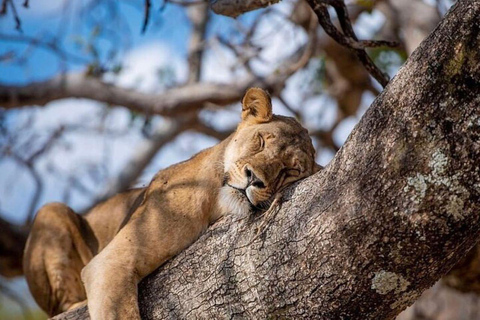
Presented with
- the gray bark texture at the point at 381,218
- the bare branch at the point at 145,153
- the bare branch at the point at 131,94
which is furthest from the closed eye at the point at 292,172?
the bare branch at the point at 145,153

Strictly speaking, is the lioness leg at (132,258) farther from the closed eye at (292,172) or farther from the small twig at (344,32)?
the small twig at (344,32)

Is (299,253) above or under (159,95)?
under

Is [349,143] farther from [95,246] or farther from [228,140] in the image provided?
[95,246]

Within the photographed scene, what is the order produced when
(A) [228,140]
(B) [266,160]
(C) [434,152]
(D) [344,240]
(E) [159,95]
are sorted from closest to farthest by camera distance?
(C) [434,152] → (D) [344,240] → (B) [266,160] → (A) [228,140] → (E) [159,95]

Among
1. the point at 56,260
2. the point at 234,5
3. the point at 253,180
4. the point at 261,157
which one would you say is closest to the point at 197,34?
the point at 56,260

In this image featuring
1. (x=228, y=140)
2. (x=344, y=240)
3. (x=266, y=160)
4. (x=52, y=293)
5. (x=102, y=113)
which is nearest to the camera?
(x=344, y=240)

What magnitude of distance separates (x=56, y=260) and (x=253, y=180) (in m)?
1.79

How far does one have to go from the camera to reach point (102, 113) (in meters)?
9.68

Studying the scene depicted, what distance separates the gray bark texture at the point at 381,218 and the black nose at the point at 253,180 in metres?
0.24

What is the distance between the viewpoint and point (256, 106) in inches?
166

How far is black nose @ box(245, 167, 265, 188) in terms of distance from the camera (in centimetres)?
363

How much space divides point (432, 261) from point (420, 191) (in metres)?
0.30

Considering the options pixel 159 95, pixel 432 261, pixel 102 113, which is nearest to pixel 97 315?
pixel 432 261

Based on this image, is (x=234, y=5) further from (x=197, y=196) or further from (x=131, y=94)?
(x=131, y=94)
